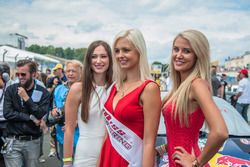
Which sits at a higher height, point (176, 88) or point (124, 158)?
point (176, 88)

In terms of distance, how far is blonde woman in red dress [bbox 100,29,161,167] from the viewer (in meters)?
2.12

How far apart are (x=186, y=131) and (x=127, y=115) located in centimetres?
39

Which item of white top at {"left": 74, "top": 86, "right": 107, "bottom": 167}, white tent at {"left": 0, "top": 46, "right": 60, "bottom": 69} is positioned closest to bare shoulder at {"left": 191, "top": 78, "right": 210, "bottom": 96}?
white top at {"left": 74, "top": 86, "right": 107, "bottom": 167}

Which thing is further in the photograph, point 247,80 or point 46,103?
point 247,80

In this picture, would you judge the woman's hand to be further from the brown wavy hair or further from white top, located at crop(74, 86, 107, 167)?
the brown wavy hair

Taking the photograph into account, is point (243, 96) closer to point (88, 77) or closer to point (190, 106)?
point (88, 77)

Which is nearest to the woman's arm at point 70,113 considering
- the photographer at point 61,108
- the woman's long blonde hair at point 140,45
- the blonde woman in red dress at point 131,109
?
the blonde woman in red dress at point 131,109

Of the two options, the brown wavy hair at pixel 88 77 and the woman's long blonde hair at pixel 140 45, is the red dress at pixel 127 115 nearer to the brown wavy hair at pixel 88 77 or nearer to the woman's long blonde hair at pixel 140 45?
the woman's long blonde hair at pixel 140 45

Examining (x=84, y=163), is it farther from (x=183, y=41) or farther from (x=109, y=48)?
(x=183, y=41)

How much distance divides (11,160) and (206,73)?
253 cm

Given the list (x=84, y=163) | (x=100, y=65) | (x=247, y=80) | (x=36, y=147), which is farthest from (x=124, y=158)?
(x=247, y=80)

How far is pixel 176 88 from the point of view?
90.7 inches

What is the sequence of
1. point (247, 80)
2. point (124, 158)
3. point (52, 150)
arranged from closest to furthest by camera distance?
point (124, 158)
point (52, 150)
point (247, 80)

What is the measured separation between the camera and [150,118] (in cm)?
210
